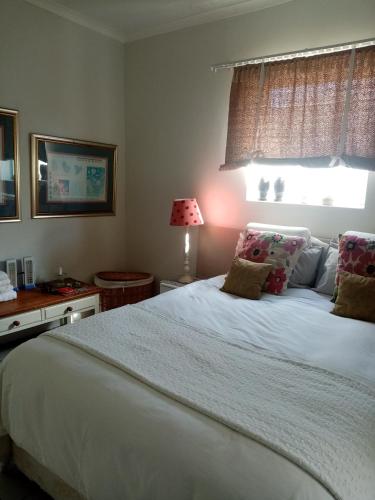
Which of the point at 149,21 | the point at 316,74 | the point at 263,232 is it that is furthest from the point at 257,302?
the point at 149,21

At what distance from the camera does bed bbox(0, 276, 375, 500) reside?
924mm

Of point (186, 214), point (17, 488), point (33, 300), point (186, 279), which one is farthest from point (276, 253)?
point (17, 488)

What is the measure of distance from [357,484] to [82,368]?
95 centimetres

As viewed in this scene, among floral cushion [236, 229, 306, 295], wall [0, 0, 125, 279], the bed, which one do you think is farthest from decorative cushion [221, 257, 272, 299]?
wall [0, 0, 125, 279]

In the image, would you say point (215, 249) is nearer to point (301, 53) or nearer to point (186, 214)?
point (186, 214)

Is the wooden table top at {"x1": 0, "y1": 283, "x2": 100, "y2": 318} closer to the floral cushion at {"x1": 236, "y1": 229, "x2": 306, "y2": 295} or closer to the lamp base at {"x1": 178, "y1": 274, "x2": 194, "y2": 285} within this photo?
the lamp base at {"x1": 178, "y1": 274, "x2": 194, "y2": 285}

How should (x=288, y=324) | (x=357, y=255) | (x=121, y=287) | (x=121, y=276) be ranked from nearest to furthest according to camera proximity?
(x=288, y=324), (x=357, y=255), (x=121, y=287), (x=121, y=276)

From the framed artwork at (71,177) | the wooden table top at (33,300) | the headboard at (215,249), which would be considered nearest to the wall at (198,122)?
the headboard at (215,249)

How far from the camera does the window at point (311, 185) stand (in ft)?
8.41

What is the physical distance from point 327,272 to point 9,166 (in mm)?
2351

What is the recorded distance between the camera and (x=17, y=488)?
5.38ft

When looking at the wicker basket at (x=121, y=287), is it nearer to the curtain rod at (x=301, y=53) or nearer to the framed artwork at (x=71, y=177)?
the framed artwork at (x=71, y=177)

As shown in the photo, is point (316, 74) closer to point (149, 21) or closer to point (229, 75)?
point (229, 75)

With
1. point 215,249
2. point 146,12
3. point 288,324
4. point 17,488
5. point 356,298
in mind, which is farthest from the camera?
point 215,249
